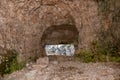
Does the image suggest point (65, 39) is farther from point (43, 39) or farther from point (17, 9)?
point (17, 9)

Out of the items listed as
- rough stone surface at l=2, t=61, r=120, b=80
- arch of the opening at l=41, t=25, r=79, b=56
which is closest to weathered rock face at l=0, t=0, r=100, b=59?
arch of the opening at l=41, t=25, r=79, b=56

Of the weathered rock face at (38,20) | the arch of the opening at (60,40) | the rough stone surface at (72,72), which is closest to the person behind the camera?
the rough stone surface at (72,72)

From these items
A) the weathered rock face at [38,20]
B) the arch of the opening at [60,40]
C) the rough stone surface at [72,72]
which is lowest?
the rough stone surface at [72,72]

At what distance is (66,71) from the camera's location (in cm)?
668

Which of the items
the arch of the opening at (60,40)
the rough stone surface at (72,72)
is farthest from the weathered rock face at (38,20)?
the rough stone surface at (72,72)

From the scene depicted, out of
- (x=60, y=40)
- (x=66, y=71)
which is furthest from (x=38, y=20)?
(x=66, y=71)

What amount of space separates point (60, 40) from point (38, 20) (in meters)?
1.13

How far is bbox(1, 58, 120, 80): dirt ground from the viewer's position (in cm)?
628

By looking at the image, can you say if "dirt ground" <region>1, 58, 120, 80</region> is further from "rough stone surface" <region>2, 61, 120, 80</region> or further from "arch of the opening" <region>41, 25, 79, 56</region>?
"arch of the opening" <region>41, 25, 79, 56</region>

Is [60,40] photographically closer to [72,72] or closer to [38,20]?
[38,20]

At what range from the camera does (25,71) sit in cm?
679

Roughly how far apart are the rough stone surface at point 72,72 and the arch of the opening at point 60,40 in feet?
3.79

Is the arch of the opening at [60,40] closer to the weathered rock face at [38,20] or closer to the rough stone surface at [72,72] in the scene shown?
the weathered rock face at [38,20]

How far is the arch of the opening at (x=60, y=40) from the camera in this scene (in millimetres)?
8156
